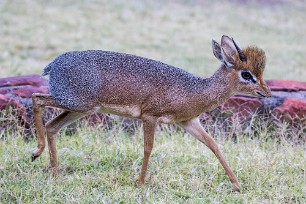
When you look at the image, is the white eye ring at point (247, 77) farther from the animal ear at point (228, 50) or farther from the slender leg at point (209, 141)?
the slender leg at point (209, 141)

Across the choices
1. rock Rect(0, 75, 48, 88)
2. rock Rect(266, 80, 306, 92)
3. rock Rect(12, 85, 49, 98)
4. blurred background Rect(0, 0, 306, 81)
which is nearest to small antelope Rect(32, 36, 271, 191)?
rock Rect(12, 85, 49, 98)

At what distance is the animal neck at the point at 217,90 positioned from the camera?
18.5 feet

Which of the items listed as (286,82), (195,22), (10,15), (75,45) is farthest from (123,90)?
(195,22)

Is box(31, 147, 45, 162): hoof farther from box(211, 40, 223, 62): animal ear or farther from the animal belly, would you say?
box(211, 40, 223, 62): animal ear

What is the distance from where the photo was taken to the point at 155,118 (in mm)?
5477

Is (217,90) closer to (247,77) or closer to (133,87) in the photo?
(247,77)

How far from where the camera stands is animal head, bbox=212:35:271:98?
5.53 metres

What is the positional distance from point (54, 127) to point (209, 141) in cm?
140

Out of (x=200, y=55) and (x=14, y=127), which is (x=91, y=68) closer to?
(x=14, y=127)

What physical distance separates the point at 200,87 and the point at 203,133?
16.2 inches

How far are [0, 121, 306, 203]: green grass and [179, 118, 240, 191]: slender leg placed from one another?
10 cm

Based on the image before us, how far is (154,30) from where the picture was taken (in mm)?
14773

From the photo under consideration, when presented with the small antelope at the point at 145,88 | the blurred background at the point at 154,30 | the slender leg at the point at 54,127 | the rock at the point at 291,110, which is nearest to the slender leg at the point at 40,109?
the small antelope at the point at 145,88

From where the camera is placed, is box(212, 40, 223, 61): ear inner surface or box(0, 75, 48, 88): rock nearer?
box(212, 40, 223, 61): ear inner surface
